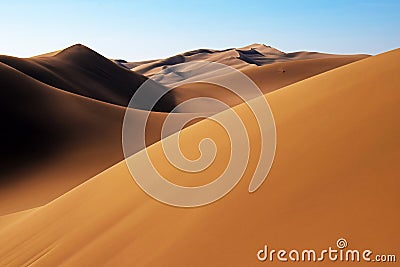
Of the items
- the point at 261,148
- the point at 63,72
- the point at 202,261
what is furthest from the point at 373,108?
the point at 63,72

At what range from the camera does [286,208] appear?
12.9 feet

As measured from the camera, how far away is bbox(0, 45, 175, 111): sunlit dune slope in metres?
36.1

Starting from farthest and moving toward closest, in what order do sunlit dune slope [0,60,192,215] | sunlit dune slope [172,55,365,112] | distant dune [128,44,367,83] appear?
distant dune [128,44,367,83] → sunlit dune slope [172,55,365,112] → sunlit dune slope [0,60,192,215]

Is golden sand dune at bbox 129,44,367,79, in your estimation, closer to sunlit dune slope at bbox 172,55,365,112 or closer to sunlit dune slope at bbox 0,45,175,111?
sunlit dune slope at bbox 172,55,365,112

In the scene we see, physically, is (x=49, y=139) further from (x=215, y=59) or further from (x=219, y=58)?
(x=219, y=58)

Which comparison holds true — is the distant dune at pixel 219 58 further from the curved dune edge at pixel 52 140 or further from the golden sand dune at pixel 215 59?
the curved dune edge at pixel 52 140

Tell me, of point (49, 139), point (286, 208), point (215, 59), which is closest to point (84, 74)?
point (49, 139)

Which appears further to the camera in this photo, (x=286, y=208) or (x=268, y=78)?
(x=268, y=78)

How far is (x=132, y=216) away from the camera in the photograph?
5.37m

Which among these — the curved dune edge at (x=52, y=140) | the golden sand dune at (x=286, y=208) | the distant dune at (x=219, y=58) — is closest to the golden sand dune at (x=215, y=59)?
the distant dune at (x=219, y=58)
